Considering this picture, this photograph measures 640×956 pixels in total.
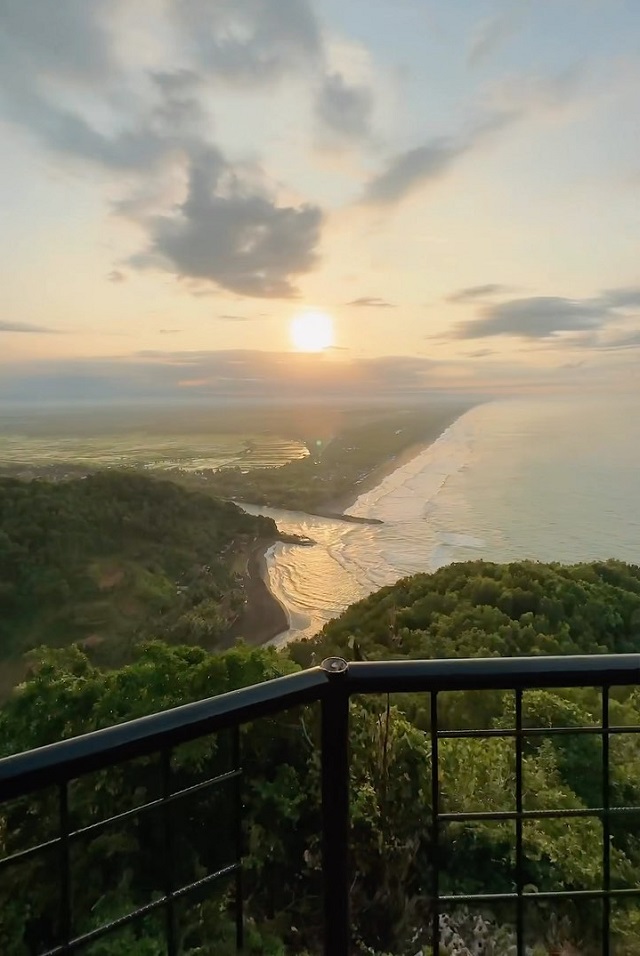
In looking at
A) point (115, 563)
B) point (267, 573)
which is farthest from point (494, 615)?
point (115, 563)

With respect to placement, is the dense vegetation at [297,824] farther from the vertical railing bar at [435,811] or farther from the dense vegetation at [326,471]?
the dense vegetation at [326,471]

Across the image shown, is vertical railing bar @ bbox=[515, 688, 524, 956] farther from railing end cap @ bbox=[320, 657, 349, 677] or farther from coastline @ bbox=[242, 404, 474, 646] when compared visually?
coastline @ bbox=[242, 404, 474, 646]

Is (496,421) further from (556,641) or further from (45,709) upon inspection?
(45,709)

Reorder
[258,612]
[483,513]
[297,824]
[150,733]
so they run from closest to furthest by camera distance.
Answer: [150,733]
[297,824]
[258,612]
[483,513]

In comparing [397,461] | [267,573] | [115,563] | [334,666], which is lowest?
[267,573]

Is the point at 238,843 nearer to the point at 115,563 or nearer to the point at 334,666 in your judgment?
the point at 334,666

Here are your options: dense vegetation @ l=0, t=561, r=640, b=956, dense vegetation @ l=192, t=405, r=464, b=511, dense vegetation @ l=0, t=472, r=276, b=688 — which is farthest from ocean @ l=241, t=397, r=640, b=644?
dense vegetation @ l=0, t=561, r=640, b=956

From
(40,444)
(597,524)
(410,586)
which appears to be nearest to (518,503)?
(597,524)
